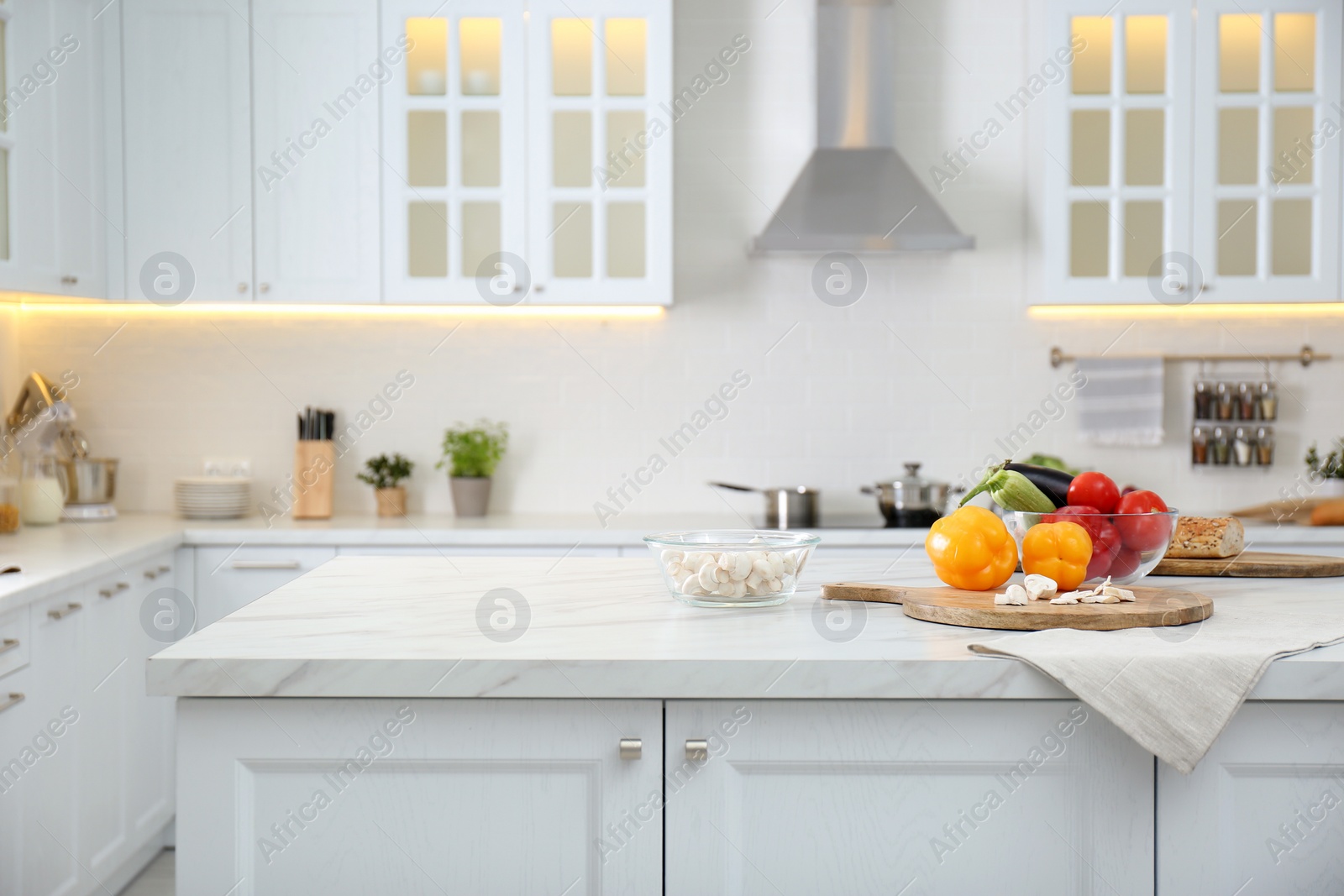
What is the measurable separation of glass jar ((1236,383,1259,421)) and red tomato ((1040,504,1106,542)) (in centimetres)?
246

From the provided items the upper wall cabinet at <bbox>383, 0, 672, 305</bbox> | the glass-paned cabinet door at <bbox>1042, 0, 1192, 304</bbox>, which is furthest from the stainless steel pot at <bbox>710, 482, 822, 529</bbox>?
the glass-paned cabinet door at <bbox>1042, 0, 1192, 304</bbox>

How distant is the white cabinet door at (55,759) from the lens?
2.25 metres

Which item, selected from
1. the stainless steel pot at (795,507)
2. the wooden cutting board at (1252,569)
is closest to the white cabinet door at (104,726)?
the stainless steel pot at (795,507)

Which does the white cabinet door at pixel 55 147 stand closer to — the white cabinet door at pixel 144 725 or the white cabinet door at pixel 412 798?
the white cabinet door at pixel 144 725

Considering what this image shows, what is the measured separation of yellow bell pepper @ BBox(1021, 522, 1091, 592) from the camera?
1.51 metres

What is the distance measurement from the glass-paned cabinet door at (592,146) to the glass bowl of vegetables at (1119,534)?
6.29 ft

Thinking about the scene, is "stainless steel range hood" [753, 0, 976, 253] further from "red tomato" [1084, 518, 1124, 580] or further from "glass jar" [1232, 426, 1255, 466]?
"red tomato" [1084, 518, 1124, 580]

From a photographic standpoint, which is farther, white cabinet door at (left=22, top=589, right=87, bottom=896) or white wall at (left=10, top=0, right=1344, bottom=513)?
white wall at (left=10, top=0, right=1344, bottom=513)

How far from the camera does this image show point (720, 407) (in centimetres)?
365

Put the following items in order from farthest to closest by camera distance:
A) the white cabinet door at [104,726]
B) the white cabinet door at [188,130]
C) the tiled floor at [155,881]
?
the white cabinet door at [188,130]
the tiled floor at [155,881]
the white cabinet door at [104,726]

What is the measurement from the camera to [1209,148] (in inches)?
131

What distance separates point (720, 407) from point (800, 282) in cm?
51

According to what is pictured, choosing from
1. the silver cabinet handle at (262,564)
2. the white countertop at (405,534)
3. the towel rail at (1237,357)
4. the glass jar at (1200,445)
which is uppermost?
the towel rail at (1237,357)

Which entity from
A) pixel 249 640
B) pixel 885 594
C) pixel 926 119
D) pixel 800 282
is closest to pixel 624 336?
pixel 800 282
